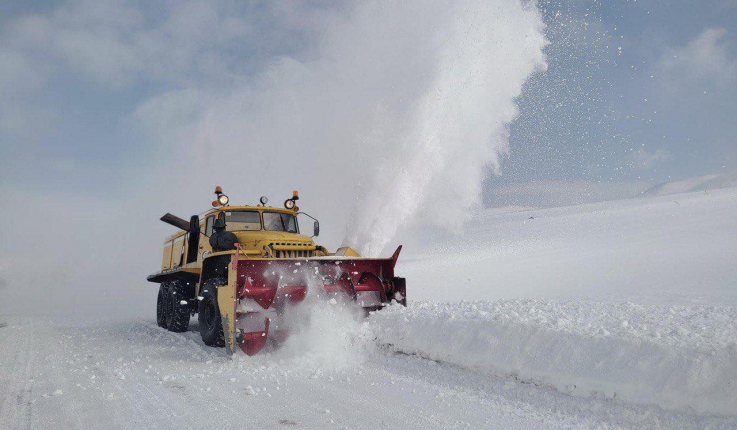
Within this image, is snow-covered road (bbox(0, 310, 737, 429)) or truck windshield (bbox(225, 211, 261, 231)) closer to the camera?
snow-covered road (bbox(0, 310, 737, 429))

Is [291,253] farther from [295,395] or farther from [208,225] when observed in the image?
[295,395]

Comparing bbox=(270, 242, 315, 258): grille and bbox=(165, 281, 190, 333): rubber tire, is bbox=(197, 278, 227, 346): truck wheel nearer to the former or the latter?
bbox=(270, 242, 315, 258): grille

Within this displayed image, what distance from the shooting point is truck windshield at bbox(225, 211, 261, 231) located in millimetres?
8855

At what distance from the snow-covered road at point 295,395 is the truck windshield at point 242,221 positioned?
9.07 ft

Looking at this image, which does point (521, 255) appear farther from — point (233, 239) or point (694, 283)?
point (233, 239)

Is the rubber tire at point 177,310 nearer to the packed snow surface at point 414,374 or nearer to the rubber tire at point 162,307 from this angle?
the rubber tire at point 162,307

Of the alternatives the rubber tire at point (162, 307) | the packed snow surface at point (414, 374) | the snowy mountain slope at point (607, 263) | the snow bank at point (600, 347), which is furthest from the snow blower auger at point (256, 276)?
the snowy mountain slope at point (607, 263)

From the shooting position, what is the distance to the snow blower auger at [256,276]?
677 centimetres

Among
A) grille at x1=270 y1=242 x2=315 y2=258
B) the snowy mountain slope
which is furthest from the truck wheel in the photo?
the snowy mountain slope

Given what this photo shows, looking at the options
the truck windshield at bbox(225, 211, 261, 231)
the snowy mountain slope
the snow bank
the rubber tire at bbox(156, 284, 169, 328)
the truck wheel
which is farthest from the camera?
the snowy mountain slope

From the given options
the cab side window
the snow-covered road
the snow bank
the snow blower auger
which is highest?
the cab side window

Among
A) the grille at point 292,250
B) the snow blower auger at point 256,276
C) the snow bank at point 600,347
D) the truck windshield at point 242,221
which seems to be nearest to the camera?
the snow bank at point 600,347

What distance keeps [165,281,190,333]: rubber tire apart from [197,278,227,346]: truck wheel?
2.28 meters

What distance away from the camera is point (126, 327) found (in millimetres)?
11180
